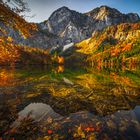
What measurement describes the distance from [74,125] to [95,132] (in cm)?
183

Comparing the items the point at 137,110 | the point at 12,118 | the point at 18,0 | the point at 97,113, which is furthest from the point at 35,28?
the point at 137,110

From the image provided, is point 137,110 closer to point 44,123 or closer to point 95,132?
point 95,132

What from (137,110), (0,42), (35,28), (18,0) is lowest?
(137,110)

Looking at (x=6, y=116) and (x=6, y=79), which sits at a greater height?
(x=6, y=116)

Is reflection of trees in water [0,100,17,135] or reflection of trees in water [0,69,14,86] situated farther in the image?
reflection of trees in water [0,69,14,86]

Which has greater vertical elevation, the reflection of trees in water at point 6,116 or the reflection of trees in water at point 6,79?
the reflection of trees in water at point 6,116

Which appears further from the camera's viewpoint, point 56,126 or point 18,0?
point 18,0

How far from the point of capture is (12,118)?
14.2 metres

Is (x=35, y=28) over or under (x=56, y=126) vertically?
over

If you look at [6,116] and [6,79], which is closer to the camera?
[6,116]

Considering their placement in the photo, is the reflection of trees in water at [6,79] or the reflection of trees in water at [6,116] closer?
the reflection of trees in water at [6,116]

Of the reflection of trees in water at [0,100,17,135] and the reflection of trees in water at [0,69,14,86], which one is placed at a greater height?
the reflection of trees in water at [0,100,17,135]

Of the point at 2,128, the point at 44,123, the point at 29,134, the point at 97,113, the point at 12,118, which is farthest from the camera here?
the point at 97,113

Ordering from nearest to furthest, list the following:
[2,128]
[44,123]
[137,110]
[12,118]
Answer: [2,128] < [44,123] < [12,118] < [137,110]
